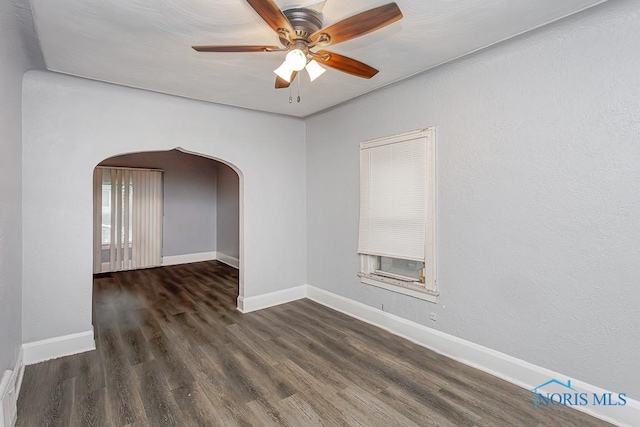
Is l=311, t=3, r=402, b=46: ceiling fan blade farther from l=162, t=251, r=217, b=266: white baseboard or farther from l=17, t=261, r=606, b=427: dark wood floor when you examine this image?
l=162, t=251, r=217, b=266: white baseboard

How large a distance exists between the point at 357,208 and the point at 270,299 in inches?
67.5

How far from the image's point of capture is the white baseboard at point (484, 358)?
1.99 meters

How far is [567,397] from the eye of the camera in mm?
2168

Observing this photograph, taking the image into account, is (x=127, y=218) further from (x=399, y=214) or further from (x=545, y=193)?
(x=545, y=193)

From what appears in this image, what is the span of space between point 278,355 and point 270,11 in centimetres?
270

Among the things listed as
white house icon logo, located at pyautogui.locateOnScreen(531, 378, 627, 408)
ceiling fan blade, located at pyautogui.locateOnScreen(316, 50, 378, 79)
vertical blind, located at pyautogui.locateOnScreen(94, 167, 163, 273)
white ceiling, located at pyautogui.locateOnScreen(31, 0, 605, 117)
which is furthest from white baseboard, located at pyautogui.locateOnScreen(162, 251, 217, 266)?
white house icon logo, located at pyautogui.locateOnScreen(531, 378, 627, 408)

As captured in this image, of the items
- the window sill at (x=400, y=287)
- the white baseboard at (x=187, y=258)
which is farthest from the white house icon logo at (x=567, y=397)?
the white baseboard at (x=187, y=258)

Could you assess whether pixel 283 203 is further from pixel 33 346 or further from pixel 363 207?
pixel 33 346

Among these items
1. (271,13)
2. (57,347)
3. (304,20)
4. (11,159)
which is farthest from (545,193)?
(57,347)

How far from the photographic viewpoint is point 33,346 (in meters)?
2.76

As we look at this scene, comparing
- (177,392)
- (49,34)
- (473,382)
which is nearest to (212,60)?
(49,34)

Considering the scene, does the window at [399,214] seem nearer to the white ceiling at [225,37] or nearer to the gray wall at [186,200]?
the white ceiling at [225,37]

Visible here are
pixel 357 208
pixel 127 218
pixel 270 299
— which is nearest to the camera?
pixel 357 208

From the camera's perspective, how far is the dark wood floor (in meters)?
2.07
